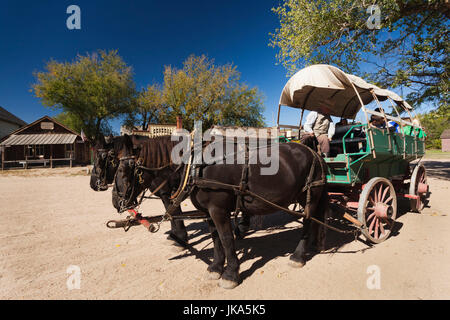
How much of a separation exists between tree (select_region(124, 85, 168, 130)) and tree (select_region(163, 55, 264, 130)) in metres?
0.86

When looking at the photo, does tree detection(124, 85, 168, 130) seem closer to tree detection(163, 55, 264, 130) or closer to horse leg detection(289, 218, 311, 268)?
tree detection(163, 55, 264, 130)

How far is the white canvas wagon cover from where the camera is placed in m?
3.76

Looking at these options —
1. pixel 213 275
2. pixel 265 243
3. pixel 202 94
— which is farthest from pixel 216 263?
pixel 202 94

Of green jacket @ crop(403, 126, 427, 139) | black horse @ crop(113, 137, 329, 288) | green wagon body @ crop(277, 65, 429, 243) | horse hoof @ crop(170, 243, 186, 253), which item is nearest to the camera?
black horse @ crop(113, 137, 329, 288)

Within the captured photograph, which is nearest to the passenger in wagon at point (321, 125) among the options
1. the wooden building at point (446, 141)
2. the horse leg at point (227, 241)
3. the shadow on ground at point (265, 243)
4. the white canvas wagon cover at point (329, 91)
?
the white canvas wagon cover at point (329, 91)

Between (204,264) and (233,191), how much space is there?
141 cm

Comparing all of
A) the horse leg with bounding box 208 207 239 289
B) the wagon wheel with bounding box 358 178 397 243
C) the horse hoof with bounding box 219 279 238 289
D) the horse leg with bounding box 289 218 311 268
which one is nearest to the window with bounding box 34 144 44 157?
the horse leg with bounding box 208 207 239 289

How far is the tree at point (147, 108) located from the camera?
2339cm

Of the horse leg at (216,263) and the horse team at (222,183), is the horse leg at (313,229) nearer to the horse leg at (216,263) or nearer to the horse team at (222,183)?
the horse team at (222,183)

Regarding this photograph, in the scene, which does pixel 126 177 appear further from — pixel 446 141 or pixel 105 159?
pixel 446 141

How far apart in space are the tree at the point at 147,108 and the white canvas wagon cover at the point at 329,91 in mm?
20385

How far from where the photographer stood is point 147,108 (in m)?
25.7

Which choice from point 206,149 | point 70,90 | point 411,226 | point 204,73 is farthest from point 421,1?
point 70,90

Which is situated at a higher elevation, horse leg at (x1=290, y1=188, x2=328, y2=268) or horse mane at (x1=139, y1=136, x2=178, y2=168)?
horse mane at (x1=139, y1=136, x2=178, y2=168)
